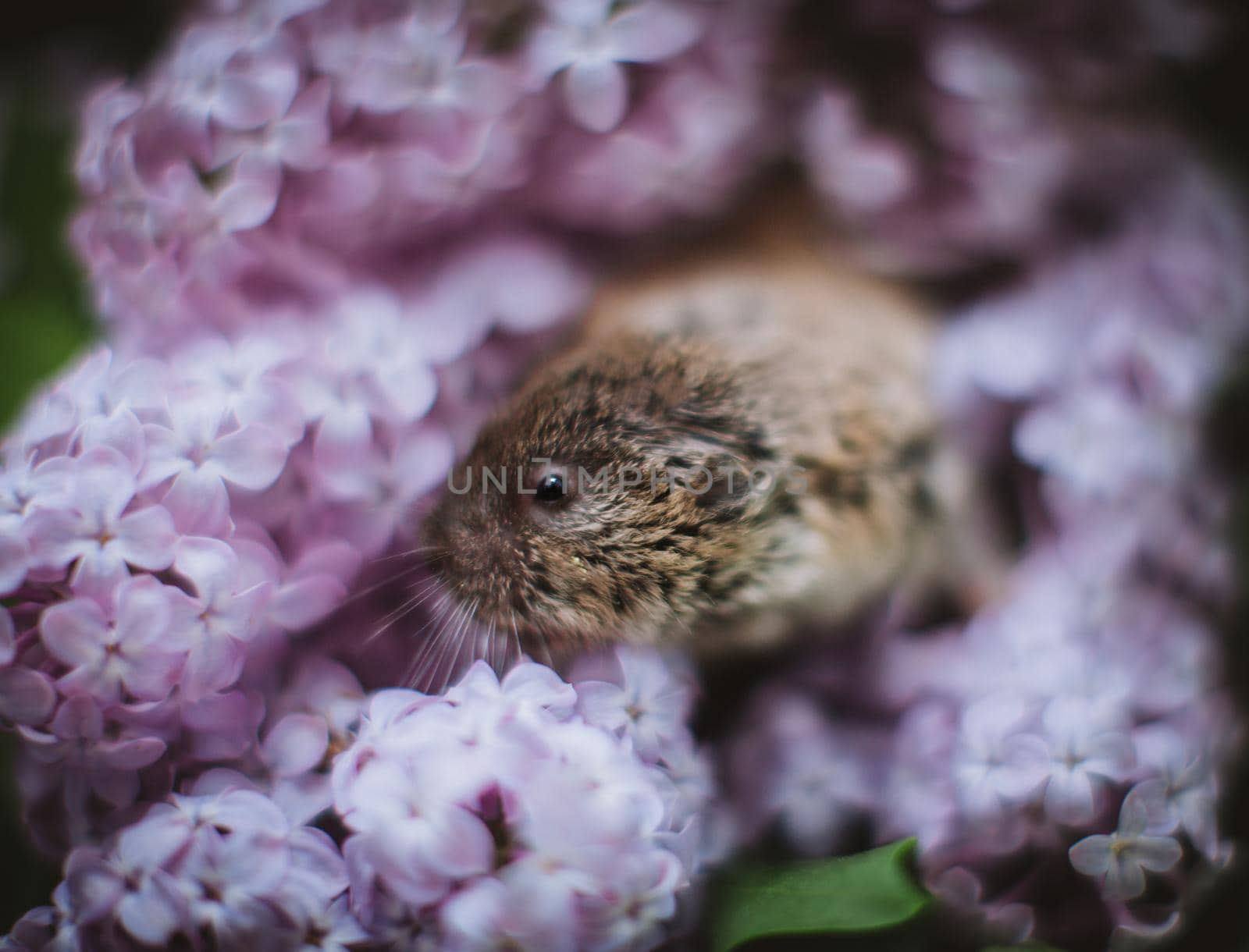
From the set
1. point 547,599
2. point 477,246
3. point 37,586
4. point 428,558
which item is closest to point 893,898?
point 547,599

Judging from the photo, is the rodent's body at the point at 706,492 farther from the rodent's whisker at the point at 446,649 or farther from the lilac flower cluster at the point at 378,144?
the lilac flower cluster at the point at 378,144

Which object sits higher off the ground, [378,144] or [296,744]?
[378,144]

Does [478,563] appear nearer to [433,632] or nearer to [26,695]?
[433,632]

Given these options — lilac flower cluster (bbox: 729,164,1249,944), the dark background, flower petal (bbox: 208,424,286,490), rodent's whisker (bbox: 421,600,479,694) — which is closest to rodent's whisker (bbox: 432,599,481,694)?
rodent's whisker (bbox: 421,600,479,694)

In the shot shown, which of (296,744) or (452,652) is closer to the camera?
(296,744)

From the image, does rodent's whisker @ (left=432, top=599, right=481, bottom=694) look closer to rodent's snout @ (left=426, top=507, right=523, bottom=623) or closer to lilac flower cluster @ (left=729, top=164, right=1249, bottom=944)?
rodent's snout @ (left=426, top=507, right=523, bottom=623)

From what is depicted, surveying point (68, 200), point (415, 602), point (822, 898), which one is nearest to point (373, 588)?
point (415, 602)

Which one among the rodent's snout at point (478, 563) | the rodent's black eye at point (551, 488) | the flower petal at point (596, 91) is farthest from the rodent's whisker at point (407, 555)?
the flower petal at point (596, 91)
